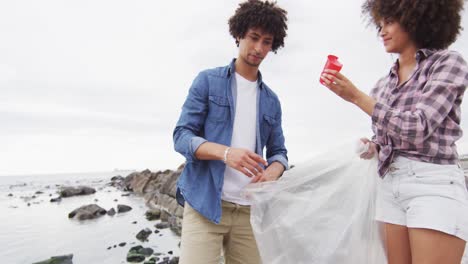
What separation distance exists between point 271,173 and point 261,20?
43.9 inches

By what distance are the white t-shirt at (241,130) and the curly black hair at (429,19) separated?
3.47 ft

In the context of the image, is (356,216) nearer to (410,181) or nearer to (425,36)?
(410,181)

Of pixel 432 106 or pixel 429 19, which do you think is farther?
pixel 429 19

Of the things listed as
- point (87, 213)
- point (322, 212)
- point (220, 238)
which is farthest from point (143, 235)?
point (322, 212)

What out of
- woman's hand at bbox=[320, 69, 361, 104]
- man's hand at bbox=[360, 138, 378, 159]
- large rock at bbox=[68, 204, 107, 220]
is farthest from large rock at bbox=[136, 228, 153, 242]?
woman's hand at bbox=[320, 69, 361, 104]

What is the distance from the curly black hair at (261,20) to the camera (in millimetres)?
2324

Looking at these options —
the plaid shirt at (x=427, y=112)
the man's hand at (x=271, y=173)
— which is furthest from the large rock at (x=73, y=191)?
the plaid shirt at (x=427, y=112)

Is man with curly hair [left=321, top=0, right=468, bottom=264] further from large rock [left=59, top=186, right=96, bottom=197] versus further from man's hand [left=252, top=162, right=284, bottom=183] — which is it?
large rock [left=59, top=186, right=96, bottom=197]

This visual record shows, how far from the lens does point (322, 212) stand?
6.35ft

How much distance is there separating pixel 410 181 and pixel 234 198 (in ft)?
3.63

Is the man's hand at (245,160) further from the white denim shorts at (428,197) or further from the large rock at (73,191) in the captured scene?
the large rock at (73,191)

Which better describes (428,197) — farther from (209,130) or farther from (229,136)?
(209,130)

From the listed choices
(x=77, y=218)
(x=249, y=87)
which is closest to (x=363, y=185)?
(x=249, y=87)

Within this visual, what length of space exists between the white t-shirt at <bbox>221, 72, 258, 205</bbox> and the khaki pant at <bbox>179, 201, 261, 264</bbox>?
89 millimetres
